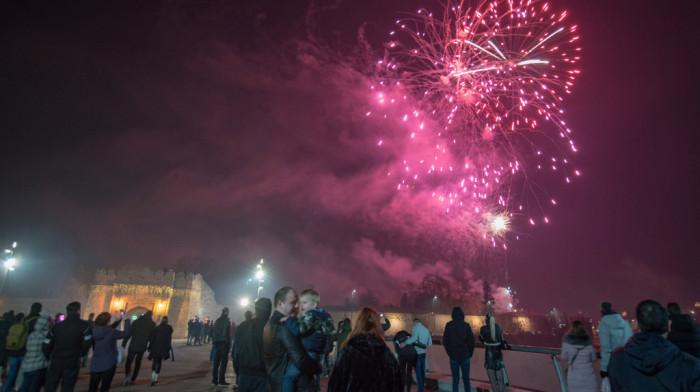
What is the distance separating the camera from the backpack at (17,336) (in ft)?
20.5

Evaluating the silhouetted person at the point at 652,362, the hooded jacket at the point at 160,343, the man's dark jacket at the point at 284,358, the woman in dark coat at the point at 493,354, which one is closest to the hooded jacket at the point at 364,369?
the man's dark jacket at the point at 284,358

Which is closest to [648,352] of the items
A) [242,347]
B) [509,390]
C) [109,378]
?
[242,347]

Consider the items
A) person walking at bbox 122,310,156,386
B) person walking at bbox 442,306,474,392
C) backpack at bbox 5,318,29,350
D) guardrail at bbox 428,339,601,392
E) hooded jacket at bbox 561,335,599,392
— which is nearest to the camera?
hooded jacket at bbox 561,335,599,392

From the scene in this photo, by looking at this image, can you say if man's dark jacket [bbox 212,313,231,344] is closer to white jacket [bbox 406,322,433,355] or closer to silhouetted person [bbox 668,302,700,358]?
white jacket [bbox 406,322,433,355]

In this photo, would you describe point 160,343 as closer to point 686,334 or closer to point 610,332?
point 610,332

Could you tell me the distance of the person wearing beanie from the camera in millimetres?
4656

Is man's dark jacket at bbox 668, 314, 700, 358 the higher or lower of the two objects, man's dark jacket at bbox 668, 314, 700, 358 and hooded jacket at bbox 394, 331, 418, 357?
the higher

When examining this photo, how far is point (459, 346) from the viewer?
6.62m

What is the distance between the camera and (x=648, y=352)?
2.37 m

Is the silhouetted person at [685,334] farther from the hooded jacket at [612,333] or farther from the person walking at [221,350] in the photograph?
the person walking at [221,350]

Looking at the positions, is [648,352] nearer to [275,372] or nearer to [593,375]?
[593,375]

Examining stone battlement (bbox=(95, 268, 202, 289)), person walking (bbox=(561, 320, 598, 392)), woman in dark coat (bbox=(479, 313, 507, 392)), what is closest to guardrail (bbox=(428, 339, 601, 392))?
woman in dark coat (bbox=(479, 313, 507, 392))

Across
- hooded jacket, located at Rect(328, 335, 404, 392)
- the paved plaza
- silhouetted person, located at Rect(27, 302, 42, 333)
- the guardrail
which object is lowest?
the guardrail

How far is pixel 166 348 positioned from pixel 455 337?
Answer: 6.89 metres
